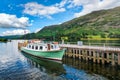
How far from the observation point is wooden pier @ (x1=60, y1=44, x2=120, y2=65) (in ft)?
133

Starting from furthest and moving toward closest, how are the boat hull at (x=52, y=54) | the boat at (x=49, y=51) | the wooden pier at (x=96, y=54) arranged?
the boat at (x=49, y=51) < the boat hull at (x=52, y=54) < the wooden pier at (x=96, y=54)

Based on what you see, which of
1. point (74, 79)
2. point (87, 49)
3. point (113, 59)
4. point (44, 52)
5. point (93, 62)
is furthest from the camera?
point (44, 52)

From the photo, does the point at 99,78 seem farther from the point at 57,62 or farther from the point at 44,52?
the point at 44,52

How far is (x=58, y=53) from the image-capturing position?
50062 mm

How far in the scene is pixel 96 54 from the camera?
1832 inches

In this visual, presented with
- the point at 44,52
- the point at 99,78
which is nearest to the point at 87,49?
the point at 44,52

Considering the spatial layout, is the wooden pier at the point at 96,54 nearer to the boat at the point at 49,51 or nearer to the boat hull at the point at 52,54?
the boat at the point at 49,51

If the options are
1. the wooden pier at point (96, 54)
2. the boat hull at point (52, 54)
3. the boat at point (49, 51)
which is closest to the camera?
the wooden pier at point (96, 54)

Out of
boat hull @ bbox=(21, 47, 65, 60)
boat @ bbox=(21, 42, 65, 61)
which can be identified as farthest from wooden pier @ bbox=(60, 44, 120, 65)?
boat hull @ bbox=(21, 47, 65, 60)

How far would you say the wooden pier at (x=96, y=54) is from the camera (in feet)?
133

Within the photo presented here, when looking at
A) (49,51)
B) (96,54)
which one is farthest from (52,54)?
(96,54)

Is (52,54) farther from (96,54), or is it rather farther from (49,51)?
(96,54)

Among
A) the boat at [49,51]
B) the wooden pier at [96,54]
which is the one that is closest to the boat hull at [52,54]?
the boat at [49,51]

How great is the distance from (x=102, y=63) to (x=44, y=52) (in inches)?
728
